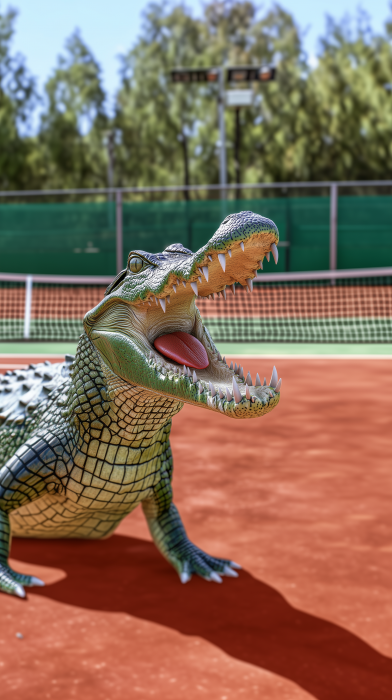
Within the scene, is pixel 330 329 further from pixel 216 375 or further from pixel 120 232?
pixel 216 375

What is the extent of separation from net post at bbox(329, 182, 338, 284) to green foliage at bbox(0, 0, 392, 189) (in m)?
26.4

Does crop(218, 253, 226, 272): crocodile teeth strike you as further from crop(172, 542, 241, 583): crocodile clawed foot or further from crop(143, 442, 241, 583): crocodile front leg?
crop(172, 542, 241, 583): crocodile clawed foot

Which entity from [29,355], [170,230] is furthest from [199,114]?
[29,355]

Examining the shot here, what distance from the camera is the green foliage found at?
153ft

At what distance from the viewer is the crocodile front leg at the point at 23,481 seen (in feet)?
10.6

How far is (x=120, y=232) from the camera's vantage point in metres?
17.7

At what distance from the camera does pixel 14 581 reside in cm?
327

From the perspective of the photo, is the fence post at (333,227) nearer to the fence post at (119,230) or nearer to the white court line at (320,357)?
the fence post at (119,230)

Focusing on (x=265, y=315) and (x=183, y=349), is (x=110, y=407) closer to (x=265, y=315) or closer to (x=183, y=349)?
(x=183, y=349)

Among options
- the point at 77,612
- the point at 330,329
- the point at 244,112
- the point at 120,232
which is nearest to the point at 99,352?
the point at 77,612

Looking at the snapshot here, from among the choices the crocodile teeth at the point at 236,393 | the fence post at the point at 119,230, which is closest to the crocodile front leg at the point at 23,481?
the crocodile teeth at the point at 236,393

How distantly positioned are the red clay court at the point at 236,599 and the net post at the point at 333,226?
1329 centimetres

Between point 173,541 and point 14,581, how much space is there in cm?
79

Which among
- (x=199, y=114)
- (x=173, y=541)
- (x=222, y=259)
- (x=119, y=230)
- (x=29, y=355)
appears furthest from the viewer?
(x=199, y=114)
